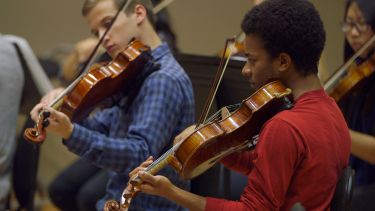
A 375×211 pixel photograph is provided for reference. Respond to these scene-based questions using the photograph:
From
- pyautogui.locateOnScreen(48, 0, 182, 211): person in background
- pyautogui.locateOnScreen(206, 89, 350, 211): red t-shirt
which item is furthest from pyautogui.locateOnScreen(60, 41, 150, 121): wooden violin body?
pyautogui.locateOnScreen(206, 89, 350, 211): red t-shirt

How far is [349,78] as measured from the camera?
71.7 inches

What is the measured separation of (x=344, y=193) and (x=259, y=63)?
30 cm

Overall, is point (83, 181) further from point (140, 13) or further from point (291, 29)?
point (291, 29)

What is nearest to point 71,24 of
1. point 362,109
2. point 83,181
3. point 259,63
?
point 83,181

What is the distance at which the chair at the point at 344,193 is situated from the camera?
3.86 feet

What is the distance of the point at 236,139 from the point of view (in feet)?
4.03

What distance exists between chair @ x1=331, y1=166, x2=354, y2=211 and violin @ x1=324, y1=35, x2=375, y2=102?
0.66 m

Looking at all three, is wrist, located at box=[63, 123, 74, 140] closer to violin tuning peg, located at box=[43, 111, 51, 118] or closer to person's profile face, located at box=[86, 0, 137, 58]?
violin tuning peg, located at box=[43, 111, 51, 118]

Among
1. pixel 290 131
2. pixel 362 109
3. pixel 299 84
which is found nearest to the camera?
pixel 290 131

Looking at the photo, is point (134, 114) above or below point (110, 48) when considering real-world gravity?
below

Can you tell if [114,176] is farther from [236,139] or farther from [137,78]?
[236,139]

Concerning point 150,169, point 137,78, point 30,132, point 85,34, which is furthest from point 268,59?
point 85,34

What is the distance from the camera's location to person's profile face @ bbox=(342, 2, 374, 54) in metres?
1.92

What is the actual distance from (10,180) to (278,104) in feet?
3.83
